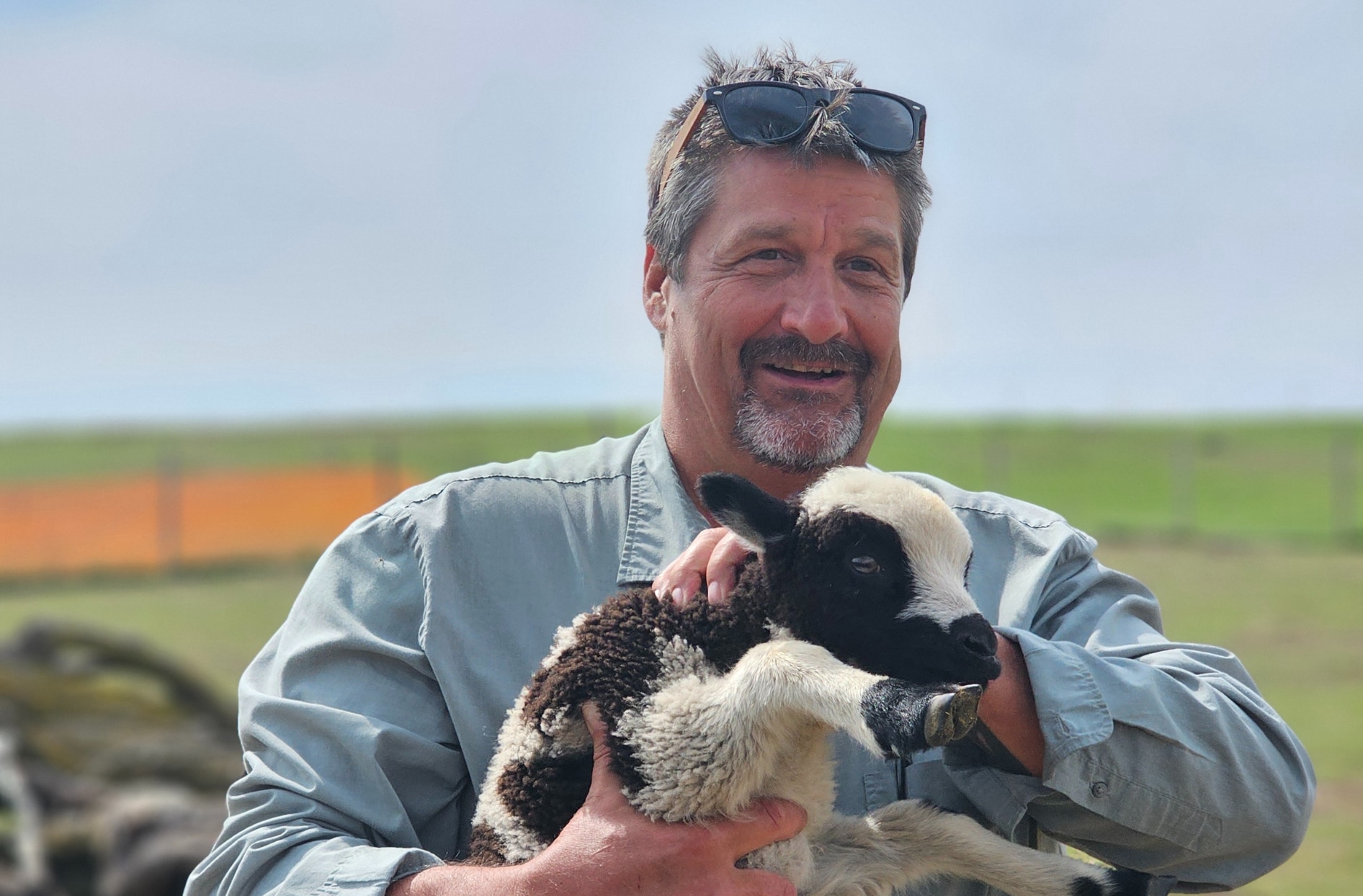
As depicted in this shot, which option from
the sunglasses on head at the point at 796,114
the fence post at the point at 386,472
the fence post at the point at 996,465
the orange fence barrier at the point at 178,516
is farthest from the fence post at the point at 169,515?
the sunglasses on head at the point at 796,114

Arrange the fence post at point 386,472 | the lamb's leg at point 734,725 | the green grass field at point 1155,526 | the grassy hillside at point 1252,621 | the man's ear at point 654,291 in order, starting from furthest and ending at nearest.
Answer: the fence post at point 386,472
the green grass field at point 1155,526
the grassy hillside at point 1252,621
the man's ear at point 654,291
the lamb's leg at point 734,725

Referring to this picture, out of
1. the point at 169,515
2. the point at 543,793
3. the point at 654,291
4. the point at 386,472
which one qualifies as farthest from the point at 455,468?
the point at 543,793

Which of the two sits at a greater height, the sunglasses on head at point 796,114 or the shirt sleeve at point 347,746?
the sunglasses on head at point 796,114

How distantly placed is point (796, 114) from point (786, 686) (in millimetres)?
1636

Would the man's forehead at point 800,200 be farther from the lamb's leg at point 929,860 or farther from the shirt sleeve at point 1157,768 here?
the lamb's leg at point 929,860

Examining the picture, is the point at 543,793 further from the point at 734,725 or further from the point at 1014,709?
the point at 1014,709

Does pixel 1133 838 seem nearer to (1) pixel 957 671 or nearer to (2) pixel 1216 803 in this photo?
(2) pixel 1216 803

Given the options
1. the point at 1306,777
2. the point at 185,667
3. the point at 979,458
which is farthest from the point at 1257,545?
the point at 1306,777

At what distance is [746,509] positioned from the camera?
3125 mm

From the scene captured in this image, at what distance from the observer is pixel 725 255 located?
368 cm

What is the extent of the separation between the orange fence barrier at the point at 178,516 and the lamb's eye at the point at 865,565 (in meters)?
24.2

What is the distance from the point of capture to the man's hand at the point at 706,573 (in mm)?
3203

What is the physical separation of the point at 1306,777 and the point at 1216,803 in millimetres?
335

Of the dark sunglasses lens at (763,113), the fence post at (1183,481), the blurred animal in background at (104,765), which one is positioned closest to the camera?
the dark sunglasses lens at (763,113)
